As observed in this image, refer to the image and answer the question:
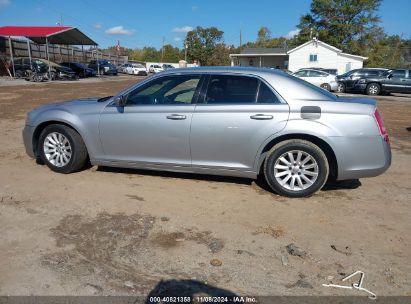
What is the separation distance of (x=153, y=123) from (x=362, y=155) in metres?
2.63

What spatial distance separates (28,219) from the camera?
13.4ft

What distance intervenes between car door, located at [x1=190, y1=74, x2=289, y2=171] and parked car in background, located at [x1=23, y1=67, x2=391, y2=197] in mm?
12

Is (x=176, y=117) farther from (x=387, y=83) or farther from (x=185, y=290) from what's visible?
(x=387, y=83)

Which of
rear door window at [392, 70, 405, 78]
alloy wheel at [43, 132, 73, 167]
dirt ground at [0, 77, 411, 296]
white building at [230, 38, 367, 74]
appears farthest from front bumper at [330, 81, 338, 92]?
white building at [230, 38, 367, 74]

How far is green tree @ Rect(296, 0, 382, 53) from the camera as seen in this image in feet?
188

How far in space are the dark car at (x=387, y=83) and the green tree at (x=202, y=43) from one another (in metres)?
63.7

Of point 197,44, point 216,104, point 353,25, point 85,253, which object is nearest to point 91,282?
point 85,253

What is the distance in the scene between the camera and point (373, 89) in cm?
2361

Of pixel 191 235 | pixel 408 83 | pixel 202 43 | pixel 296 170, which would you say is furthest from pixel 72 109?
pixel 202 43

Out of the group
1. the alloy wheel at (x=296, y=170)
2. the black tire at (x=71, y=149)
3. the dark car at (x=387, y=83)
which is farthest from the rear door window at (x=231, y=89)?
the dark car at (x=387, y=83)

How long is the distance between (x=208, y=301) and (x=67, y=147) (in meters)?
3.58

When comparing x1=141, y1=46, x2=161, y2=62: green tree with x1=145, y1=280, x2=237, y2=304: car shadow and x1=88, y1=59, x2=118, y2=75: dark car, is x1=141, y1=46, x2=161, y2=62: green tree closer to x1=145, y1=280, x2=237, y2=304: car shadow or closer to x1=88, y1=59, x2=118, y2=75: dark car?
x1=88, y1=59, x2=118, y2=75: dark car

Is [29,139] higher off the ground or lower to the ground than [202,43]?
lower

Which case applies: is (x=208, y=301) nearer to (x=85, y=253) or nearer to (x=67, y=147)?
(x=85, y=253)
